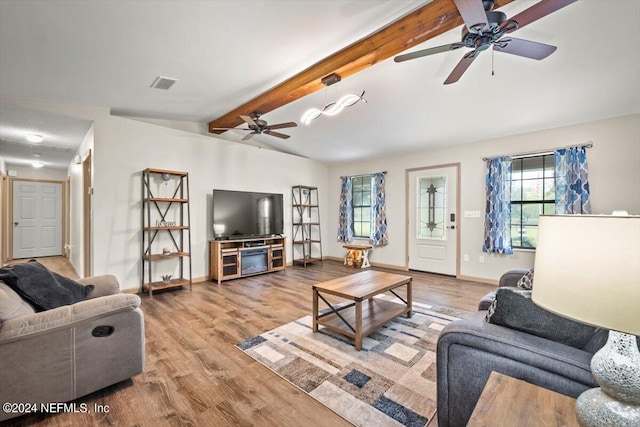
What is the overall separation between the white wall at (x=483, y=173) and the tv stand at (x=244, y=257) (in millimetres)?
1993

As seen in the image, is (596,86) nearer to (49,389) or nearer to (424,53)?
(424,53)

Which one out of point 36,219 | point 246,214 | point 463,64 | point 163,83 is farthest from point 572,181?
point 36,219

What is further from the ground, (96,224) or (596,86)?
(596,86)

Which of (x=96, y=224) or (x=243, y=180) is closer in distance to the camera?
(x=96, y=224)

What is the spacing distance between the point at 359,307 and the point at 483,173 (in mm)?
3843

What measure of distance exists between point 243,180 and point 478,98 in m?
4.17

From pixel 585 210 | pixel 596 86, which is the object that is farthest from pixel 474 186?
pixel 596 86

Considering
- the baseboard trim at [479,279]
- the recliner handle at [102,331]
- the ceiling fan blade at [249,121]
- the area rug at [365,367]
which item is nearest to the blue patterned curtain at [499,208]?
the baseboard trim at [479,279]

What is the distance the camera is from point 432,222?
5.58 meters

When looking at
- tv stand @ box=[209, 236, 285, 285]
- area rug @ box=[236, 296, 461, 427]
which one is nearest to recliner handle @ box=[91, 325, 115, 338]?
area rug @ box=[236, 296, 461, 427]

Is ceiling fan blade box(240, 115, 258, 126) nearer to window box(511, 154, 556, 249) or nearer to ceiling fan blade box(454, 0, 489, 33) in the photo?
ceiling fan blade box(454, 0, 489, 33)

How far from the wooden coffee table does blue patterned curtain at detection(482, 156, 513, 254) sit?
2430 millimetres

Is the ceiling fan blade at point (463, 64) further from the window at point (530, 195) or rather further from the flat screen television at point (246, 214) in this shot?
A: the flat screen television at point (246, 214)

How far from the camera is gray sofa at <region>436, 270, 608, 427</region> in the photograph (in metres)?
1.14
